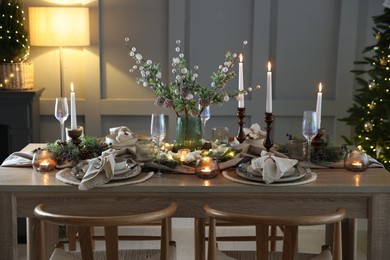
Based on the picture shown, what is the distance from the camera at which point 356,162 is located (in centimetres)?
250

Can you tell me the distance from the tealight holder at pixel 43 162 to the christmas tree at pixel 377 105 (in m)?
2.30

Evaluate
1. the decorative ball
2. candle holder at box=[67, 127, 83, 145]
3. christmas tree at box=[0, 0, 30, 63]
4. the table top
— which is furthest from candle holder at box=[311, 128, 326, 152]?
christmas tree at box=[0, 0, 30, 63]

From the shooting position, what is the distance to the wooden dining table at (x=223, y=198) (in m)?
2.23

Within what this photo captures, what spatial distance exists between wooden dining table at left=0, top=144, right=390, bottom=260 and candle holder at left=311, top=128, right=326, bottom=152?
427mm

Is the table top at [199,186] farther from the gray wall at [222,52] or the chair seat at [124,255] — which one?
the gray wall at [222,52]

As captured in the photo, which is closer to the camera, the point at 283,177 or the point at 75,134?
the point at 283,177

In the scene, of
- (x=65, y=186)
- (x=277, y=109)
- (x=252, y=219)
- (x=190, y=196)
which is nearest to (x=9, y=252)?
(x=65, y=186)

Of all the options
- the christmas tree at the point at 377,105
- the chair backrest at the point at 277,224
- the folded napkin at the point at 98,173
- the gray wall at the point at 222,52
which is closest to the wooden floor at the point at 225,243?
the christmas tree at the point at 377,105

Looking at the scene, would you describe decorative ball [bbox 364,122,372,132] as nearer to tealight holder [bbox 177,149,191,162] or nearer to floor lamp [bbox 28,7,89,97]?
tealight holder [bbox 177,149,191,162]

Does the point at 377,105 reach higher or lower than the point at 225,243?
higher

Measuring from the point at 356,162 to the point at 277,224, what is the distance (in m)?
0.82

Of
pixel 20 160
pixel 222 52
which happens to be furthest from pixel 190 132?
pixel 222 52

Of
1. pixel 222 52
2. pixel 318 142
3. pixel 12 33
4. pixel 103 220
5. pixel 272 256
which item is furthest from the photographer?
pixel 222 52

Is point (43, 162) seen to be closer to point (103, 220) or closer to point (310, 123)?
point (103, 220)
